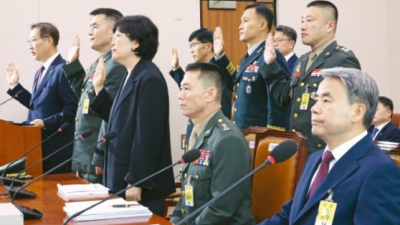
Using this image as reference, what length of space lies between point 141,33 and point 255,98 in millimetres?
1017

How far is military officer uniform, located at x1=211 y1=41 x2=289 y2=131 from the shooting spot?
4016 millimetres

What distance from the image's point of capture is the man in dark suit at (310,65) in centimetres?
349

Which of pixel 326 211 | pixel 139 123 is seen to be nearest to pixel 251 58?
pixel 139 123

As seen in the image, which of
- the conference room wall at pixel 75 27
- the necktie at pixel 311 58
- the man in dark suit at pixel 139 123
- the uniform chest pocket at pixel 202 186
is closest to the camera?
the uniform chest pocket at pixel 202 186

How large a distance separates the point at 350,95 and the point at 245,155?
707 millimetres

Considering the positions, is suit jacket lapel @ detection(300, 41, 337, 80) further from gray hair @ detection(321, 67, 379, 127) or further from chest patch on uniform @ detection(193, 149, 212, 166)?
gray hair @ detection(321, 67, 379, 127)

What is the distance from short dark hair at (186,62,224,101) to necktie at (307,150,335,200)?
0.93 m

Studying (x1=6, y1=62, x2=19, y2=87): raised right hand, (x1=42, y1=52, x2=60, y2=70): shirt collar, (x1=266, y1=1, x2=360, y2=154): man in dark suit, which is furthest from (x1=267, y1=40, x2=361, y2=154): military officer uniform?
(x1=6, y1=62, x2=19, y2=87): raised right hand

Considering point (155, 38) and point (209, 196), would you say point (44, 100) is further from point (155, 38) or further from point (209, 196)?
point (209, 196)

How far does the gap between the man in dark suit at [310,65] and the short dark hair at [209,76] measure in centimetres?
70

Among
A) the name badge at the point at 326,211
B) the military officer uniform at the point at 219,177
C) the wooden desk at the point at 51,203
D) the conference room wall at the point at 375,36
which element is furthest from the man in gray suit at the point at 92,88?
the conference room wall at the point at 375,36

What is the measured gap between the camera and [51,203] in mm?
2762

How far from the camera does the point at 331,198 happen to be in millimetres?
2004

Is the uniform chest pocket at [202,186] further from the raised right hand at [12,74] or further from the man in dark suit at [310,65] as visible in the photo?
the raised right hand at [12,74]
